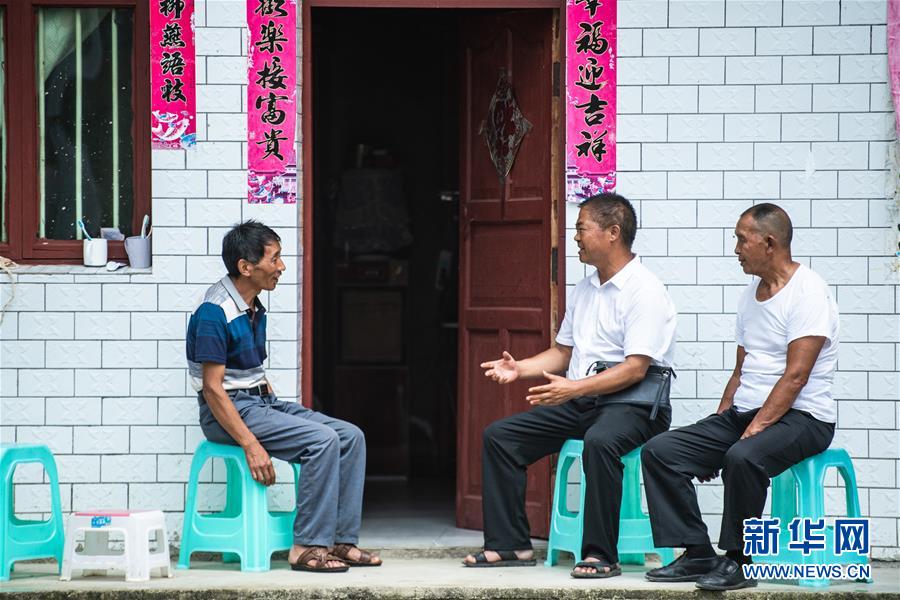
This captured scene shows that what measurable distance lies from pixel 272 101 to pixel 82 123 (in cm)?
103

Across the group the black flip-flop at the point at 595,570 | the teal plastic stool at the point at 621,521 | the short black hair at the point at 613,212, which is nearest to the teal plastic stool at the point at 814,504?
the teal plastic stool at the point at 621,521

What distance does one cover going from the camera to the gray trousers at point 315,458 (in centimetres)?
557

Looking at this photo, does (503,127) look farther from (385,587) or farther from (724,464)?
(385,587)

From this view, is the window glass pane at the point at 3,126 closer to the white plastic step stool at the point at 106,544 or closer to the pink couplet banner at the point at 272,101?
the pink couplet banner at the point at 272,101

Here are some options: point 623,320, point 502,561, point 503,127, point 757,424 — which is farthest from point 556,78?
point 502,561

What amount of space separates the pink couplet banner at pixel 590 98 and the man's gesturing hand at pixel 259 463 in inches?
73.7

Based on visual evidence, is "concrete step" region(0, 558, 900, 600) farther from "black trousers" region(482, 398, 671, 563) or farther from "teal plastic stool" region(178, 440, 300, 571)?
"black trousers" region(482, 398, 671, 563)

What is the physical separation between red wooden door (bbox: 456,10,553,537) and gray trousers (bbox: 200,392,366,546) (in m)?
1.05

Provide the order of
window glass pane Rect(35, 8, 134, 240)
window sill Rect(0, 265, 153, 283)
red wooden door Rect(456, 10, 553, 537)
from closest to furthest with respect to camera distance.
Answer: window sill Rect(0, 265, 153, 283), red wooden door Rect(456, 10, 553, 537), window glass pane Rect(35, 8, 134, 240)

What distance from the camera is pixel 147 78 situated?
636cm

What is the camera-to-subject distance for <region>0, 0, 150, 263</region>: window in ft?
21.0

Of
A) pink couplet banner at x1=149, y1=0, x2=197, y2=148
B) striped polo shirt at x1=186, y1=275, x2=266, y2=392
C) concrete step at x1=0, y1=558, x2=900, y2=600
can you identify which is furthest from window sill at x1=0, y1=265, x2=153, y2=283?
concrete step at x1=0, y1=558, x2=900, y2=600

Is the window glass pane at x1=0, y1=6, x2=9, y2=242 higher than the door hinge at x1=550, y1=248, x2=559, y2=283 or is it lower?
higher

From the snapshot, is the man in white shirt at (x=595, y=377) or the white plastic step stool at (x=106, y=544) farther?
the man in white shirt at (x=595, y=377)
